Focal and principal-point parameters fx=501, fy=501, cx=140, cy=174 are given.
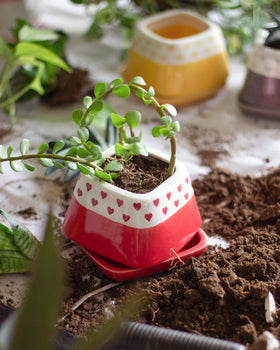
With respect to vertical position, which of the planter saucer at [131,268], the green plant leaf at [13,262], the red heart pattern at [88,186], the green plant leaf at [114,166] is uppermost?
the green plant leaf at [114,166]

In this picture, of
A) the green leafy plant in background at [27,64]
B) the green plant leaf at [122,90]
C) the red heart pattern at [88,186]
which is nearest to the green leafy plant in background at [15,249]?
the red heart pattern at [88,186]

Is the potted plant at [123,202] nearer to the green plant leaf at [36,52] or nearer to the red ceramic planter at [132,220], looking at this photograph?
the red ceramic planter at [132,220]

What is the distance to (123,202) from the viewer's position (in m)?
0.61

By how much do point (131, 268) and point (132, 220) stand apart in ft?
0.24

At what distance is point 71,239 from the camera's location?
26.5 inches

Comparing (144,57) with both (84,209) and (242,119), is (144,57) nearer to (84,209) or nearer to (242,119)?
(242,119)

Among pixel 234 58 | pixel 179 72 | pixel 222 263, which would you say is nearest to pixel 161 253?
pixel 222 263

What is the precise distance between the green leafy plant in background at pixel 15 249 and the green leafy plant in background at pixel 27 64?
349 mm

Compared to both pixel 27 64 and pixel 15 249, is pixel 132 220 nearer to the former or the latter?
pixel 15 249

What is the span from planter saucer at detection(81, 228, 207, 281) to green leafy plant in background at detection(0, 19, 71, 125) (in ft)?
1.29

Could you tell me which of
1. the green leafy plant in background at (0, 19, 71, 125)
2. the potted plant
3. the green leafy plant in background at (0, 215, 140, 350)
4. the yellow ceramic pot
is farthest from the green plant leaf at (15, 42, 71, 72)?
the green leafy plant in background at (0, 215, 140, 350)

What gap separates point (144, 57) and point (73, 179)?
31 centimetres

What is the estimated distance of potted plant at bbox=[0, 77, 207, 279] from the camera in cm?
61

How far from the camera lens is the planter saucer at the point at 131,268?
0.64 metres
